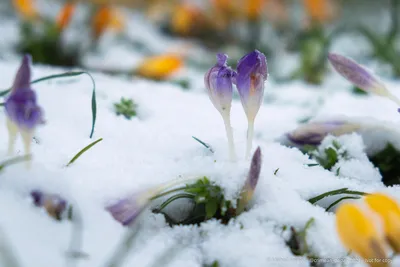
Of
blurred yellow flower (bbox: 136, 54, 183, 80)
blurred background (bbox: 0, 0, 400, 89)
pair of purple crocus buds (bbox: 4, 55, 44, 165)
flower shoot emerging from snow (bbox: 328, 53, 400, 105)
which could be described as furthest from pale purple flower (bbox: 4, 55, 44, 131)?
blurred yellow flower (bbox: 136, 54, 183, 80)

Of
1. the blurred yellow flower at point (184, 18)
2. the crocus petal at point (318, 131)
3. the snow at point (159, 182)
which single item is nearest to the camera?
the snow at point (159, 182)

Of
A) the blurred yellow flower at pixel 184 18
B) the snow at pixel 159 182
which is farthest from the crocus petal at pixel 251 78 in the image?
the blurred yellow flower at pixel 184 18

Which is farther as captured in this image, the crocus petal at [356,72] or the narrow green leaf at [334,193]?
the crocus petal at [356,72]

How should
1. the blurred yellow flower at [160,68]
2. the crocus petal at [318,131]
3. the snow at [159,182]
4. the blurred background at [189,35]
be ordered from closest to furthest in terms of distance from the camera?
the snow at [159,182] → the crocus petal at [318,131] → the blurred yellow flower at [160,68] → the blurred background at [189,35]

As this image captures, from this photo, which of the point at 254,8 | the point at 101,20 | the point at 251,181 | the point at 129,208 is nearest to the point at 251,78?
the point at 251,181

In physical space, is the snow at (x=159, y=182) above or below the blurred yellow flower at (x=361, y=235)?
below

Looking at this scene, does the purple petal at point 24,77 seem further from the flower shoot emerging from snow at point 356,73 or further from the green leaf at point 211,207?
the flower shoot emerging from snow at point 356,73

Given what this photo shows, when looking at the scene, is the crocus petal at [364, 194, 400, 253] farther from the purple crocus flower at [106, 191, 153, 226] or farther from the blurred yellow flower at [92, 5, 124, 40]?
the blurred yellow flower at [92, 5, 124, 40]
